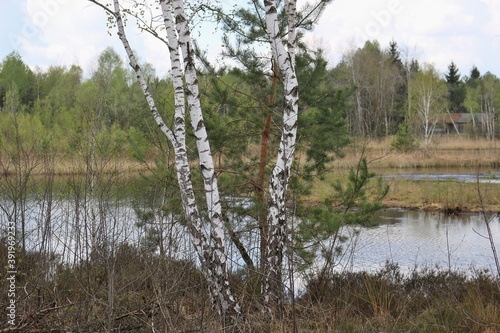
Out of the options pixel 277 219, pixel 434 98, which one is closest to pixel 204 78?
→ pixel 277 219

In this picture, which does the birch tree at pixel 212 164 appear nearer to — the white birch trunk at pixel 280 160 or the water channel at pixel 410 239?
the white birch trunk at pixel 280 160

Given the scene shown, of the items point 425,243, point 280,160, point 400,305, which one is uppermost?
point 280,160

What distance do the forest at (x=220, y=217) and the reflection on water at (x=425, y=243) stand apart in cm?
164

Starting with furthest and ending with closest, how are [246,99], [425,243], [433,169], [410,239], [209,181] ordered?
[433,169], [410,239], [425,243], [246,99], [209,181]

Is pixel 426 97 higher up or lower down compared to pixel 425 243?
higher up

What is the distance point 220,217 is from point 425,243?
30.2 ft

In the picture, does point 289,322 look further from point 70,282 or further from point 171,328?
point 70,282

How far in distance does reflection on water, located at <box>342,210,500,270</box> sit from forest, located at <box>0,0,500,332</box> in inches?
64.7

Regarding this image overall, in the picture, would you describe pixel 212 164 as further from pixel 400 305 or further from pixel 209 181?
pixel 400 305

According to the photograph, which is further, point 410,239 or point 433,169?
point 433,169

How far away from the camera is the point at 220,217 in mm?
5418

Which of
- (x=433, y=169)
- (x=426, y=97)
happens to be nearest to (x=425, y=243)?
(x=433, y=169)

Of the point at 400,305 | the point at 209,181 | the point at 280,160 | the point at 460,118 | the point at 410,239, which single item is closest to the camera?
the point at 209,181

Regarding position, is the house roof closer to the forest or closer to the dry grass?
the dry grass
